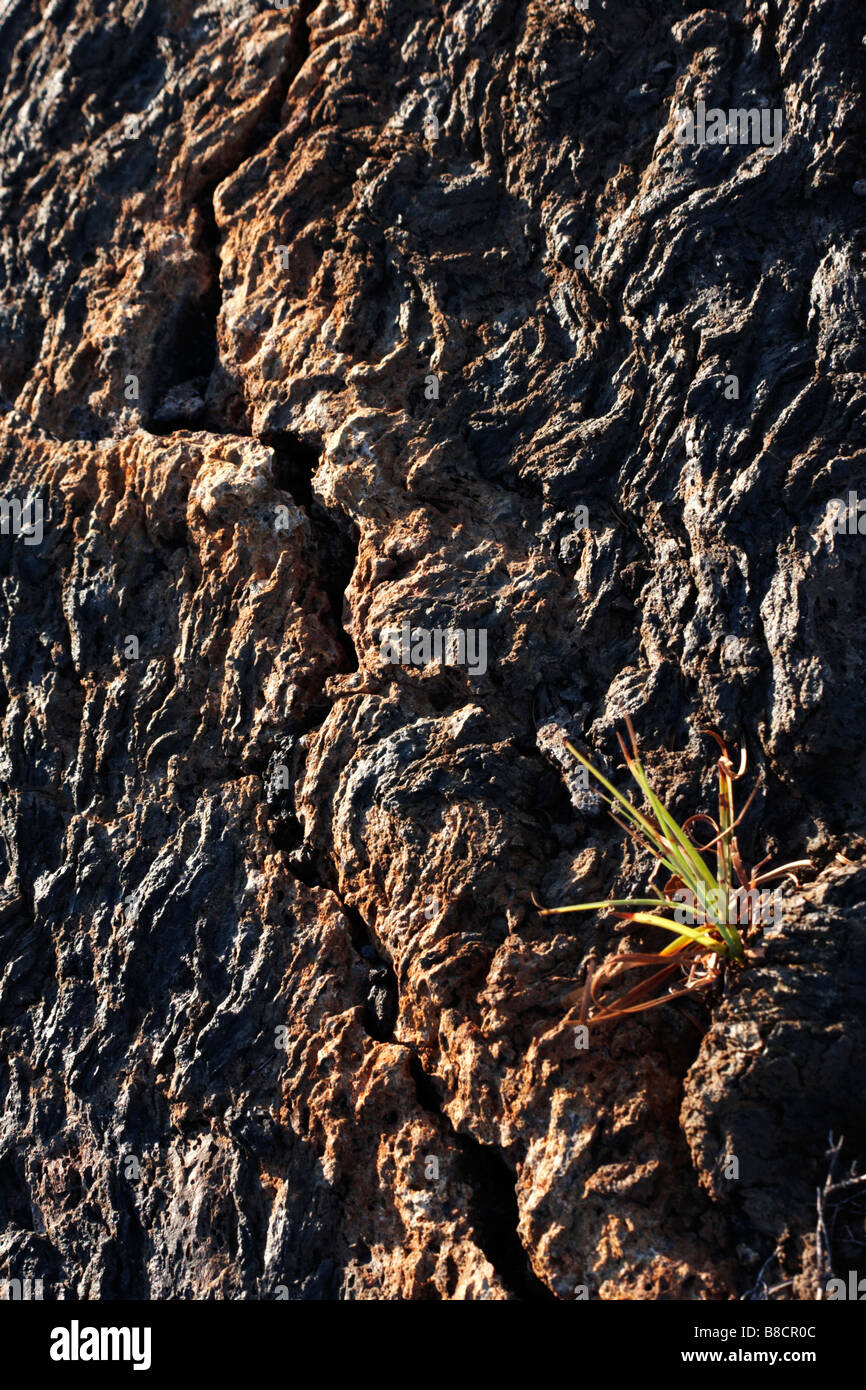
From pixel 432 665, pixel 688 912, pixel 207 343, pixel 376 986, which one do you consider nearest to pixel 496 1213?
pixel 376 986

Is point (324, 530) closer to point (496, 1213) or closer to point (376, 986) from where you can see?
point (376, 986)

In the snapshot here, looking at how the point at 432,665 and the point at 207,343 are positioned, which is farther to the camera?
the point at 207,343

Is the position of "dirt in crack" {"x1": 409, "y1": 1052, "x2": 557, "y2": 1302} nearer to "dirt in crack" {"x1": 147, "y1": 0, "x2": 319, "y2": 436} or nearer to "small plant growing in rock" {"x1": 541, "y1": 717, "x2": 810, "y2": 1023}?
"small plant growing in rock" {"x1": 541, "y1": 717, "x2": 810, "y2": 1023}

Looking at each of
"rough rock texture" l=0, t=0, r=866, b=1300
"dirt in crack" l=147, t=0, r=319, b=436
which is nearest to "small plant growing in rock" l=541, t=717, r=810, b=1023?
"rough rock texture" l=0, t=0, r=866, b=1300

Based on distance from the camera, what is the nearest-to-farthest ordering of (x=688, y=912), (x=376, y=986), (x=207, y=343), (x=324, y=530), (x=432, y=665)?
(x=688, y=912)
(x=376, y=986)
(x=432, y=665)
(x=324, y=530)
(x=207, y=343)

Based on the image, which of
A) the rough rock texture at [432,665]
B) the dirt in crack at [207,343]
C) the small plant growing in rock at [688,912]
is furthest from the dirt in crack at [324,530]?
the small plant growing in rock at [688,912]

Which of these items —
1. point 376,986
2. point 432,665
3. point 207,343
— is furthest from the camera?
point 207,343
